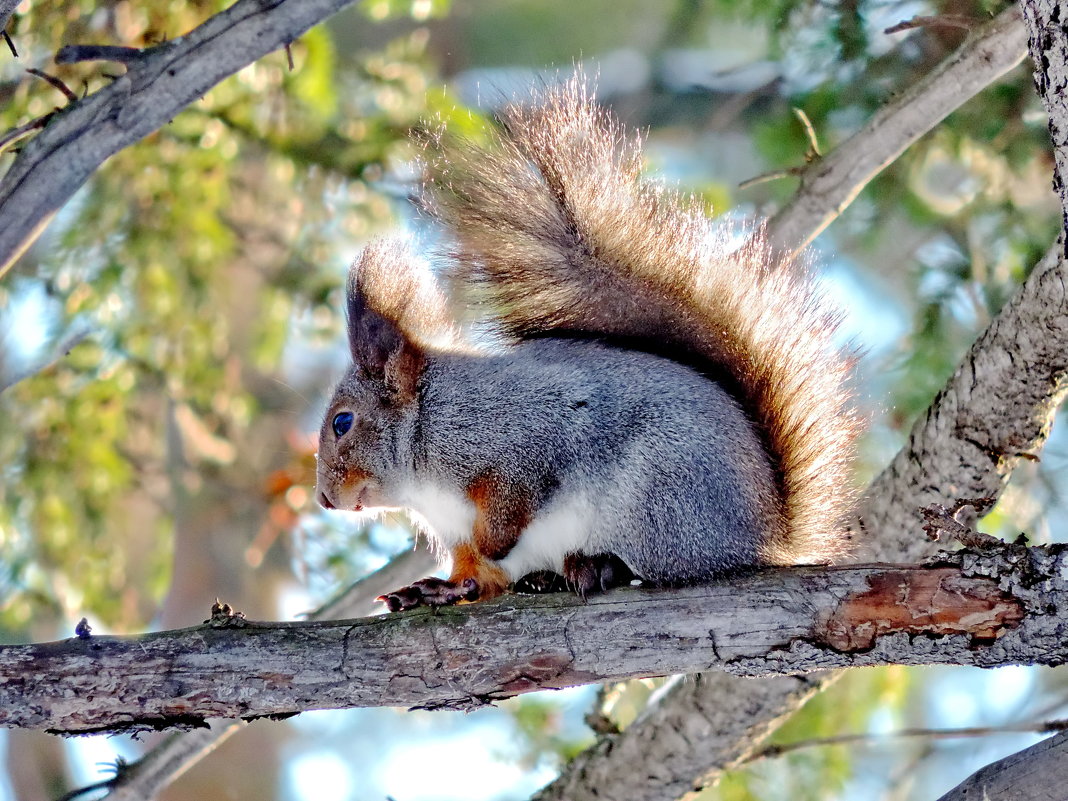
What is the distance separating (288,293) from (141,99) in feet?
5.60

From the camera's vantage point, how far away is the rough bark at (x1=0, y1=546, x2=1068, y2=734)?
1.65m

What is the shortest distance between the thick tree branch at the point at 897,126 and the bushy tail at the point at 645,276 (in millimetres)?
201

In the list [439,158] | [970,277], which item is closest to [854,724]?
[970,277]

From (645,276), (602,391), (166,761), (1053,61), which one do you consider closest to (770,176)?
(645,276)

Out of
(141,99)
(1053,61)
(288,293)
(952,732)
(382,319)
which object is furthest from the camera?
(288,293)

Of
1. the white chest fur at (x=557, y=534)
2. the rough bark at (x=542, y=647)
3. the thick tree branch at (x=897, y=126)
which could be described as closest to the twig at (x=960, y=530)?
the rough bark at (x=542, y=647)

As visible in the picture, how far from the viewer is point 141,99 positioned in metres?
1.88

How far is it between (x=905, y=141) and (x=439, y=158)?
37.9 inches

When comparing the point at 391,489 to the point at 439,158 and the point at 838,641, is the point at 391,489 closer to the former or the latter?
the point at 439,158

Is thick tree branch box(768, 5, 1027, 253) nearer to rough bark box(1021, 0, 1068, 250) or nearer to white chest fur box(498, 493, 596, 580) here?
rough bark box(1021, 0, 1068, 250)

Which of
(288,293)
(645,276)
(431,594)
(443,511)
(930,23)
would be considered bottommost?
(431,594)

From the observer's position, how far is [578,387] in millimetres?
2107

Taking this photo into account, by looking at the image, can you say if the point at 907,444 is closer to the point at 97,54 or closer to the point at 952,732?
the point at 952,732

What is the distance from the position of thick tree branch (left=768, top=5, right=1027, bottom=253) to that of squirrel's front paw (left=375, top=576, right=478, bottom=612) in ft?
3.12
